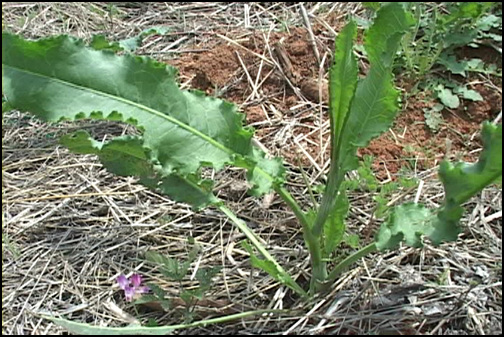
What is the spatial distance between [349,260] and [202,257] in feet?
1.37

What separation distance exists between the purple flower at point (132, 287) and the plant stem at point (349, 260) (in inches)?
17.4

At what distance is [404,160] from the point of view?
2.11 metres

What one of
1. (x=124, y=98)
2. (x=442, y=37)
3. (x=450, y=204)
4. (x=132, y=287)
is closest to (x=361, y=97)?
(x=450, y=204)

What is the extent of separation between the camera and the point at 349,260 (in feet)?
5.31

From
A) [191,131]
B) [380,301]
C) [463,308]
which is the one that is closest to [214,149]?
[191,131]

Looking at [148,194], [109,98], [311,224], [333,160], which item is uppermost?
[109,98]

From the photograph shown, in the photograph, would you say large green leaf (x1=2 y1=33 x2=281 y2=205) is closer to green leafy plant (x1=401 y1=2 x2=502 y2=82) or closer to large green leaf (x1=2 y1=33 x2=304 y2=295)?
large green leaf (x1=2 y1=33 x2=304 y2=295)

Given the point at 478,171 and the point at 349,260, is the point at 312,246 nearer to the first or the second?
the point at 349,260

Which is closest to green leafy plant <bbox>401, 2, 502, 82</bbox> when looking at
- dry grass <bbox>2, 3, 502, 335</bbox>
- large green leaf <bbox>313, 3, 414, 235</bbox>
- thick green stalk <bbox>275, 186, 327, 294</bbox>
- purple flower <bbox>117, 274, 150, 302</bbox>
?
dry grass <bbox>2, 3, 502, 335</bbox>

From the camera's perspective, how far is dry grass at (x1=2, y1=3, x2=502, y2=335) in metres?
1.63

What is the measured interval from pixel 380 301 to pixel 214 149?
0.50 m

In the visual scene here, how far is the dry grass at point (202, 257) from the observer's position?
64.1 inches

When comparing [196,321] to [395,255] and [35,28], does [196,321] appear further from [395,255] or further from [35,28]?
Answer: [35,28]

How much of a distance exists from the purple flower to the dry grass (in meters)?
0.04
